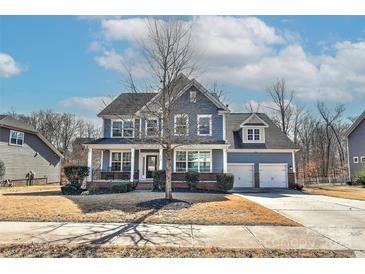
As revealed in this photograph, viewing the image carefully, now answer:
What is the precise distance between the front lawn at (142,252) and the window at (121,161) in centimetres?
1559

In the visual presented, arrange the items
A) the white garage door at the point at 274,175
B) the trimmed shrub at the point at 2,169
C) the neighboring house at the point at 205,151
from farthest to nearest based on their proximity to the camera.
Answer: the white garage door at the point at 274,175 → the trimmed shrub at the point at 2,169 → the neighboring house at the point at 205,151

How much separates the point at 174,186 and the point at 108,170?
5559 mm

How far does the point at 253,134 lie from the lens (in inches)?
900

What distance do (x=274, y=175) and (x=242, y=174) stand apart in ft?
8.42

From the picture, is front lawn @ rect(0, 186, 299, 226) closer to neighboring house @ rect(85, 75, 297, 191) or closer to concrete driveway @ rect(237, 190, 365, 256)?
concrete driveway @ rect(237, 190, 365, 256)

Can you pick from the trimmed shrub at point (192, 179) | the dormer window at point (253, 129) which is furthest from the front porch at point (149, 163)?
the dormer window at point (253, 129)

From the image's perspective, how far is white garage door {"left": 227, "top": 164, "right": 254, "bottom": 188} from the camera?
2202cm

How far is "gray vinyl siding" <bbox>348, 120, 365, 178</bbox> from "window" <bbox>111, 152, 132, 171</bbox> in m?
23.0

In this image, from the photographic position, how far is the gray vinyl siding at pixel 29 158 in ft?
75.3

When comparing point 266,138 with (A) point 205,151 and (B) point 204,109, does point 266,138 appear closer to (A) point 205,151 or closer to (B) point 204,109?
(A) point 205,151

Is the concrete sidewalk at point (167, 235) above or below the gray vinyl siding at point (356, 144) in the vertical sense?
below

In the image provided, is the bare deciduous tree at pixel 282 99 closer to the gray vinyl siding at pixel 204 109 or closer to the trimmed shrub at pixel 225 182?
the gray vinyl siding at pixel 204 109
